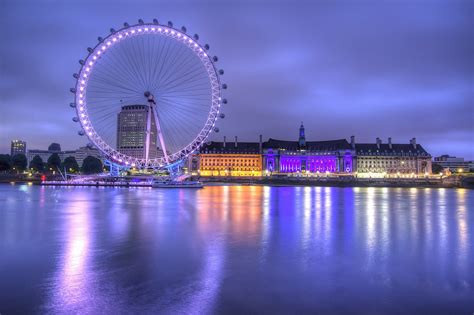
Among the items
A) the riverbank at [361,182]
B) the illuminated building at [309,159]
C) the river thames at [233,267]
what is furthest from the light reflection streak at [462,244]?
the illuminated building at [309,159]

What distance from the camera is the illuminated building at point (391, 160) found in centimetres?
11504

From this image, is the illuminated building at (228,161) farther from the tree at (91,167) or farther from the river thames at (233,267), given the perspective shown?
the river thames at (233,267)

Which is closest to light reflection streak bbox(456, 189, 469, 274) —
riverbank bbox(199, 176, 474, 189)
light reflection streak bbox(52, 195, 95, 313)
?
light reflection streak bbox(52, 195, 95, 313)

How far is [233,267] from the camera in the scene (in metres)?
10.6

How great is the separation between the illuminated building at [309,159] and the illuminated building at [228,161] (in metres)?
3.13

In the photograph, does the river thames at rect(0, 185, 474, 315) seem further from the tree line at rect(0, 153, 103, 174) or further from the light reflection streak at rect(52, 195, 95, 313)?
the tree line at rect(0, 153, 103, 174)

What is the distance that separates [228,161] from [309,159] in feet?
76.7

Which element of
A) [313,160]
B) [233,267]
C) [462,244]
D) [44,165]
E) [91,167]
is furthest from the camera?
[313,160]

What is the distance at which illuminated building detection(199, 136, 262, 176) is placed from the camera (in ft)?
A: 382

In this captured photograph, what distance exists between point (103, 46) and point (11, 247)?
3020cm

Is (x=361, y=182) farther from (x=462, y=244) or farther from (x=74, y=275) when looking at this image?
(x=74, y=275)

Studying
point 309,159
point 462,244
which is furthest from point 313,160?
point 462,244

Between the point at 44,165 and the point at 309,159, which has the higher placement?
the point at 309,159

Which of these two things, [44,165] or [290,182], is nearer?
[290,182]
